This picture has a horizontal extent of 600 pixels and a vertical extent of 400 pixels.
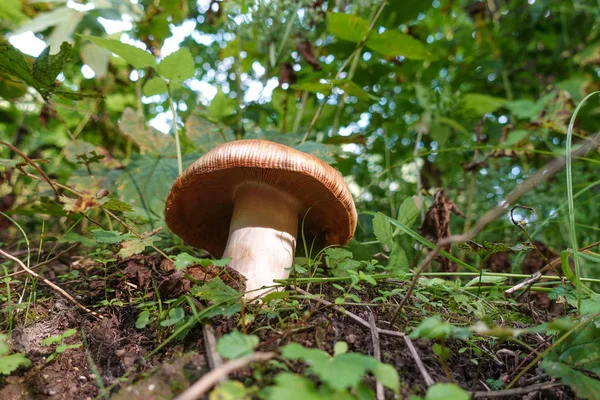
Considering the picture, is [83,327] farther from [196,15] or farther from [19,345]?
[196,15]

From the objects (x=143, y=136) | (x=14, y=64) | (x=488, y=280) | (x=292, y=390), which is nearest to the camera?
(x=292, y=390)

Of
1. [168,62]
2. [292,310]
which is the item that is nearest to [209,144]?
[168,62]

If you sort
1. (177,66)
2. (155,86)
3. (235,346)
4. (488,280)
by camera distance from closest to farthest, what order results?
1. (235,346)
2. (488,280)
3. (177,66)
4. (155,86)

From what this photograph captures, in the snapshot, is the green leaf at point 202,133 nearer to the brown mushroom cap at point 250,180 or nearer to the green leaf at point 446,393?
the brown mushroom cap at point 250,180

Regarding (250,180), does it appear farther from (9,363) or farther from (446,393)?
(446,393)

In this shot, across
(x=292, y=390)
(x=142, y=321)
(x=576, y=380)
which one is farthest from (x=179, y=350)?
(x=576, y=380)
